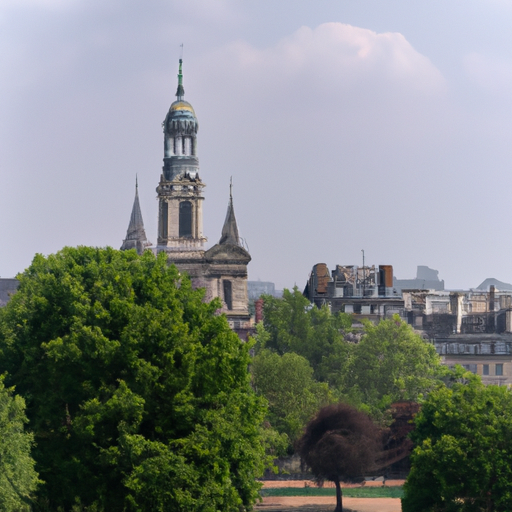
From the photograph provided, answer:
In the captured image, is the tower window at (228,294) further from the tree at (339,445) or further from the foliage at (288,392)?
the tree at (339,445)

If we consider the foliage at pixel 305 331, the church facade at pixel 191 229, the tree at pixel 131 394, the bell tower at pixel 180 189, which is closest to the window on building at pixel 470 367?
the foliage at pixel 305 331

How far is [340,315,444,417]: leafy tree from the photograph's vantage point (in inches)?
4626

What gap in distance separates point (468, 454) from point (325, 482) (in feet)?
105

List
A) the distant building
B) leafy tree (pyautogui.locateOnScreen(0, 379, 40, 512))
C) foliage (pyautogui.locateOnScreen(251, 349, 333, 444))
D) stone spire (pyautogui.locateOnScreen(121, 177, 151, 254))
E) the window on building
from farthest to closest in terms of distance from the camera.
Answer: stone spire (pyautogui.locateOnScreen(121, 177, 151, 254)) < the distant building < the window on building < foliage (pyautogui.locateOnScreen(251, 349, 333, 444)) < leafy tree (pyautogui.locateOnScreen(0, 379, 40, 512))

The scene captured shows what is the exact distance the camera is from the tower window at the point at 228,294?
161 m

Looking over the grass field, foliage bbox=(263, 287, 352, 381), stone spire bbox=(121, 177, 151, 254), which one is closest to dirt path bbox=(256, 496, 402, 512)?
the grass field

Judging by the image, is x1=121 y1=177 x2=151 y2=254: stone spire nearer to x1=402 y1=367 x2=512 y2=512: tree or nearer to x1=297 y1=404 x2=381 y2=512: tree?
x1=297 y1=404 x2=381 y2=512: tree

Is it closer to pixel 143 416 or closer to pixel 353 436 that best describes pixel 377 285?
pixel 353 436

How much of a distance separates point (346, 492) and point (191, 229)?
66518 millimetres

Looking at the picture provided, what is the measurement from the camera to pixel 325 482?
345 feet

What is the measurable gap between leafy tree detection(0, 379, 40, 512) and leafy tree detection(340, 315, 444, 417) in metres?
51.6

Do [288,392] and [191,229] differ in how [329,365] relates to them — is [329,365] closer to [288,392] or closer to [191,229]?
[288,392]

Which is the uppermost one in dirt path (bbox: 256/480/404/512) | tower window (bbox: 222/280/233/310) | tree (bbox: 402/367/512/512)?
tower window (bbox: 222/280/233/310)

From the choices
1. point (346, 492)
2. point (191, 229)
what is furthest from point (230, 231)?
point (346, 492)
